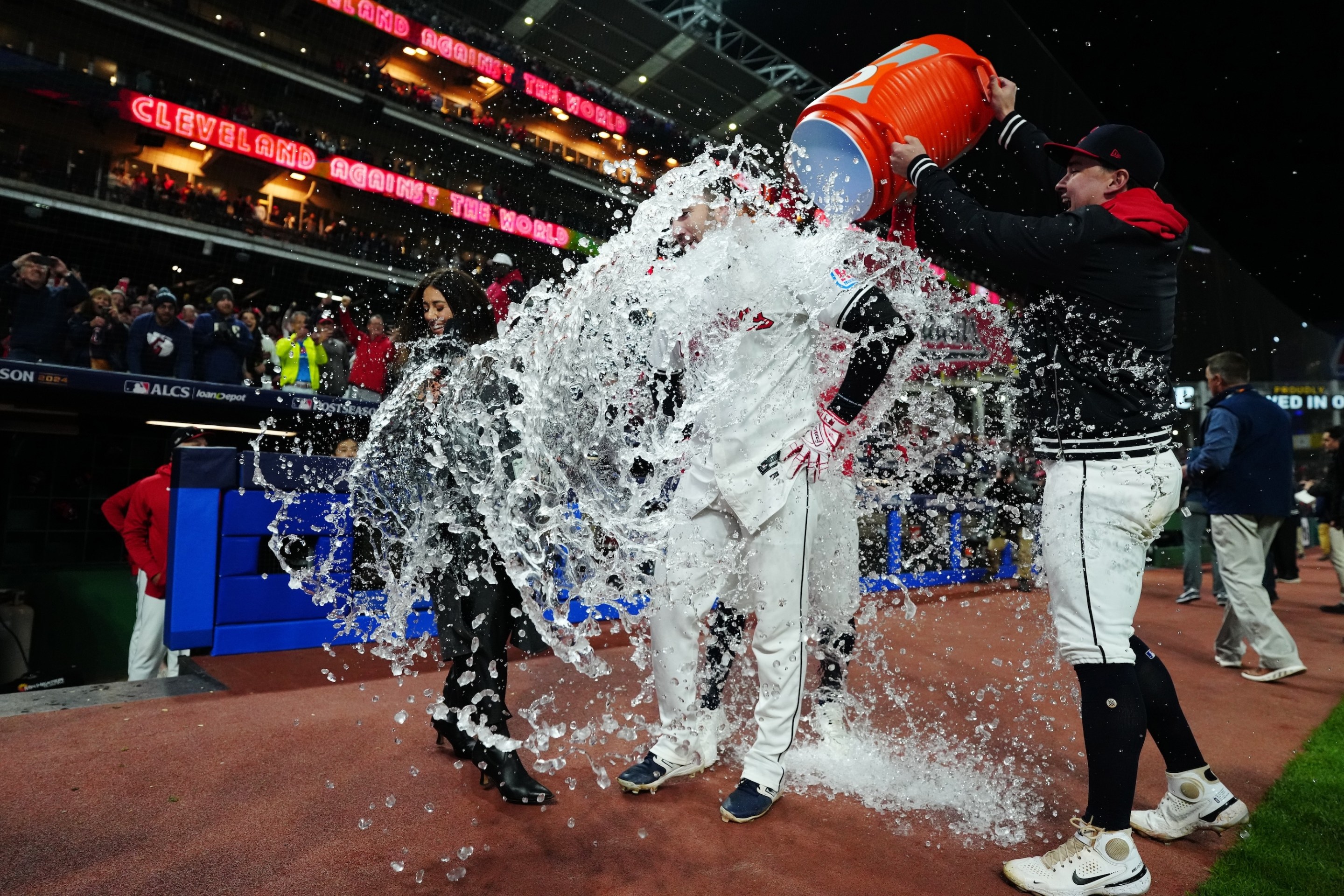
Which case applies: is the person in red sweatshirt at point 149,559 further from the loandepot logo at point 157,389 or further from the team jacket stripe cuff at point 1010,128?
the team jacket stripe cuff at point 1010,128

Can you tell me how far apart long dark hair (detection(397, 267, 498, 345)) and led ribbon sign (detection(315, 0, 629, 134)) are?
2469 centimetres

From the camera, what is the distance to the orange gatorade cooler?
2346 millimetres

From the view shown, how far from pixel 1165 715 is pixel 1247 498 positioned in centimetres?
324

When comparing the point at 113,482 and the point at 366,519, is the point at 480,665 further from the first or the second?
the point at 113,482

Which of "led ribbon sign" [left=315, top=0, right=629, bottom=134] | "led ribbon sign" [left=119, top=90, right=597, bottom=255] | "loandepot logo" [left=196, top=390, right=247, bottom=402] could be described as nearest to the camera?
"loandepot logo" [left=196, top=390, right=247, bottom=402]

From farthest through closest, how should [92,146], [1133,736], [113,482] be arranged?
[92,146] → [113,482] → [1133,736]

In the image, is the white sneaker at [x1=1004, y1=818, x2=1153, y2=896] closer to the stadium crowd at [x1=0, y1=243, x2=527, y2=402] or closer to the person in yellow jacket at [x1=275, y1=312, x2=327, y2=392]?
the stadium crowd at [x1=0, y1=243, x2=527, y2=402]

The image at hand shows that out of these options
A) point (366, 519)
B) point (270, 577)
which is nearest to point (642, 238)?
point (366, 519)

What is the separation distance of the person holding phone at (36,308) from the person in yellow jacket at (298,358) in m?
2.08

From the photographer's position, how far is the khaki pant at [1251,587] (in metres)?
4.48

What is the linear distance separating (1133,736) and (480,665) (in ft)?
6.03

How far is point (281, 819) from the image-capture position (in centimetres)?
211

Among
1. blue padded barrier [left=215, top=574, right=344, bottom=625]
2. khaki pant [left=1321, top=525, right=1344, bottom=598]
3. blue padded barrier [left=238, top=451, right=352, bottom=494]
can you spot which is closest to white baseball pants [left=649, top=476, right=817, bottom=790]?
blue padded barrier [left=238, top=451, right=352, bottom=494]

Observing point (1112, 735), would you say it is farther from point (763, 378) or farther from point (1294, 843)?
point (763, 378)
